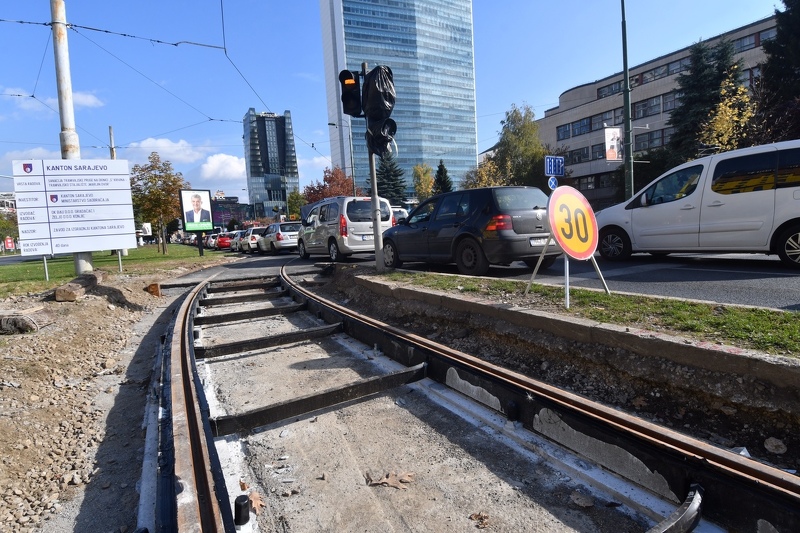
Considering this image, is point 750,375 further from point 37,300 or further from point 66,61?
point 66,61

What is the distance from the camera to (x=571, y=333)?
362cm

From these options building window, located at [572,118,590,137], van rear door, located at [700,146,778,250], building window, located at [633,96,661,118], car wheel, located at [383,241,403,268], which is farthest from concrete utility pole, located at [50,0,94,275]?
building window, located at [572,118,590,137]

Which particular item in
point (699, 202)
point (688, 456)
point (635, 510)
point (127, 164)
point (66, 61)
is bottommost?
point (635, 510)

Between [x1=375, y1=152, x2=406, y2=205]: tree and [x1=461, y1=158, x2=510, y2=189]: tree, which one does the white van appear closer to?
[x1=461, y1=158, x2=510, y2=189]: tree

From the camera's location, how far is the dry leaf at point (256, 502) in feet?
6.82

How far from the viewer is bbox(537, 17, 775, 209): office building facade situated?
41.2 metres

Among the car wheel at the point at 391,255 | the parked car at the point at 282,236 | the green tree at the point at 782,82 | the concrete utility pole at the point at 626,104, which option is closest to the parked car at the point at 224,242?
the parked car at the point at 282,236

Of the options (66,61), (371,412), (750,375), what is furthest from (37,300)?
(750,375)

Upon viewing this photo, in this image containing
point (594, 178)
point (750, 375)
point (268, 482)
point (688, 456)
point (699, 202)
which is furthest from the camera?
point (594, 178)

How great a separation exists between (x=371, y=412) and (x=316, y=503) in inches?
39.5

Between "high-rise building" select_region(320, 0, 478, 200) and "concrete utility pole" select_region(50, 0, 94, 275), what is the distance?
284ft

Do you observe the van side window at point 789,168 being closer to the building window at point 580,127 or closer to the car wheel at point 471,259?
the car wheel at point 471,259

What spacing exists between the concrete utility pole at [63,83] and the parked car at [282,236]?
1091cm

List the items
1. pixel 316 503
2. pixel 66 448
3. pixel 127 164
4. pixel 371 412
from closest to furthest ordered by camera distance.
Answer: pixel 316 503
pixel 66 448
pixel 371 412
pixel 127 164
